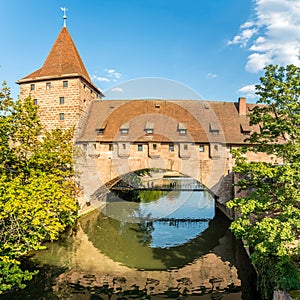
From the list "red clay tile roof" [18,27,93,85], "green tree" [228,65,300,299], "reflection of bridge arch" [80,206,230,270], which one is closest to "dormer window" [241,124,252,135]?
"reflection of bridge arch" [80,206,230,270]

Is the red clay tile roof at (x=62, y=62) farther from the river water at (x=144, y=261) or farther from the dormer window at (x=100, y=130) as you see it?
the river water at (x=144, y=261)

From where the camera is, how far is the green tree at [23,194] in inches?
350

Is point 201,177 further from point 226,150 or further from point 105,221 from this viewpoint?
point 105,221

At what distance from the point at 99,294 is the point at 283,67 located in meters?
10.7

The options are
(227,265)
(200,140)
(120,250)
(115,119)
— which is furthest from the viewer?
(115,119)

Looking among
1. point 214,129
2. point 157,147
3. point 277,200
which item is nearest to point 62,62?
point 157,147

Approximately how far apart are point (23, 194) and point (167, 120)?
15584 mm

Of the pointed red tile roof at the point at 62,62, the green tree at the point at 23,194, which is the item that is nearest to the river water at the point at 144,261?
the green tree at the point at 23,194

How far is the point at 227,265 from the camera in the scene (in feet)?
45.2

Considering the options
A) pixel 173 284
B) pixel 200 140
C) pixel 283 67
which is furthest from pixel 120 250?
pixel 283 67

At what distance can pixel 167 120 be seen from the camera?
23.5 metres

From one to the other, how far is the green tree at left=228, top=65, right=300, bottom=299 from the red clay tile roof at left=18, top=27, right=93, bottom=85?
54.8ft

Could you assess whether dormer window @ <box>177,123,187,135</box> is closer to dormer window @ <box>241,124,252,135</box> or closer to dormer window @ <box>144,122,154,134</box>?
dormer window @ <box>144,122,154,134</box>

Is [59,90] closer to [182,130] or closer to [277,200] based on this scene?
[182,130]
